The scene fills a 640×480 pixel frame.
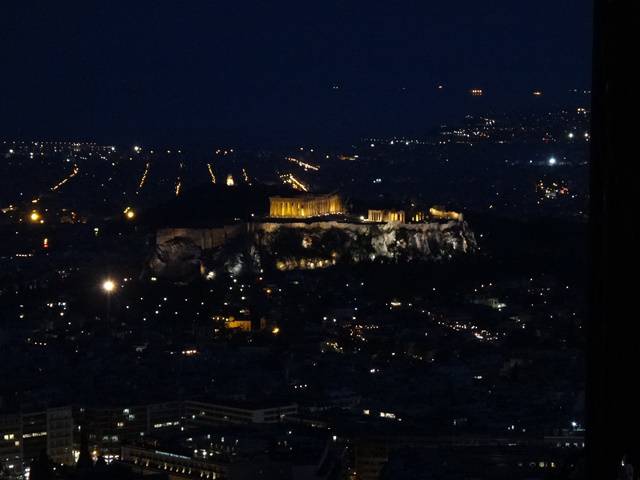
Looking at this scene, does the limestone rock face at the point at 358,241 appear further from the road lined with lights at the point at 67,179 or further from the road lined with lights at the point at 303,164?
the road lined with lights at the point at 67,179

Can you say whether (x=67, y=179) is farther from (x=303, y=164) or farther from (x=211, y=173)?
(x=303, y=164)

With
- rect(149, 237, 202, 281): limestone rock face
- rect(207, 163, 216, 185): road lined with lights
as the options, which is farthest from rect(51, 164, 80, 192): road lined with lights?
rect(149, 237, 202, 281): limestone rock face

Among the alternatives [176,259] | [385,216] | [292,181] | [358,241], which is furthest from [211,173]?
[176,259]

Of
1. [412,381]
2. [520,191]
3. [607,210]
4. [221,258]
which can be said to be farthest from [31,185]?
[607,210]

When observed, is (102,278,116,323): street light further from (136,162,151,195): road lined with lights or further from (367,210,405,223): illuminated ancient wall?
(136,162,151,195): road lined with lights

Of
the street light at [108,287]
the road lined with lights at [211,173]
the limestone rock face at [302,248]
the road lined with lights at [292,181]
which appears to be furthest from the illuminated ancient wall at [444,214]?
the road lined with lights at [211,173]
